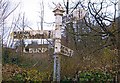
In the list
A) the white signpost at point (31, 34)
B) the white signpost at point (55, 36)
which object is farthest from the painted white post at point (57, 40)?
the white signpost at point (31, 34)

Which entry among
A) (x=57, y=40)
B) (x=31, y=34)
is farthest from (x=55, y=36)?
(x=31, y=34)

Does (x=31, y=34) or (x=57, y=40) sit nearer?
(x=31, y=34)

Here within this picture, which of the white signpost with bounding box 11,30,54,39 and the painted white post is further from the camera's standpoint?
the painted white post

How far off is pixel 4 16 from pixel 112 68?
3297 mm

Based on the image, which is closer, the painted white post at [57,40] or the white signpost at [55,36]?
the white signpost at [55,36]

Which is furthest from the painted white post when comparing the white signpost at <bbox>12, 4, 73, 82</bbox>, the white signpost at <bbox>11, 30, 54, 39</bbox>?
the white signpost at <bbox>11, 30, 54, 39</bbox>

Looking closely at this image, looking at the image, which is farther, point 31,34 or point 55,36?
point 55,36

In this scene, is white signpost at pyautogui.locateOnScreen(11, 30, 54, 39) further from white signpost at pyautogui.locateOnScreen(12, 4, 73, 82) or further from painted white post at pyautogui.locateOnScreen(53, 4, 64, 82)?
painted white post at pyautogui.locateOnScreen(53, 4, 64, 82)

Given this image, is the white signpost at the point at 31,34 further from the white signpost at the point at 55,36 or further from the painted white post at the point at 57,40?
the painted white post at the point at 57,40

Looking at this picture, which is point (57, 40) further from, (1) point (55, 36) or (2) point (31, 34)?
(2) point (31, 34)

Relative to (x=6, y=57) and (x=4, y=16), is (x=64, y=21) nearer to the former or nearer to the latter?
(x=4, y=16)

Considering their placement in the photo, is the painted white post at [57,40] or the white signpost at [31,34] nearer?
the white signpost at [31,34]

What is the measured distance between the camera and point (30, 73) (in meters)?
7.25

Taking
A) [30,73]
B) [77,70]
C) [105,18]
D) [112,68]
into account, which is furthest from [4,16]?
[105,18]
